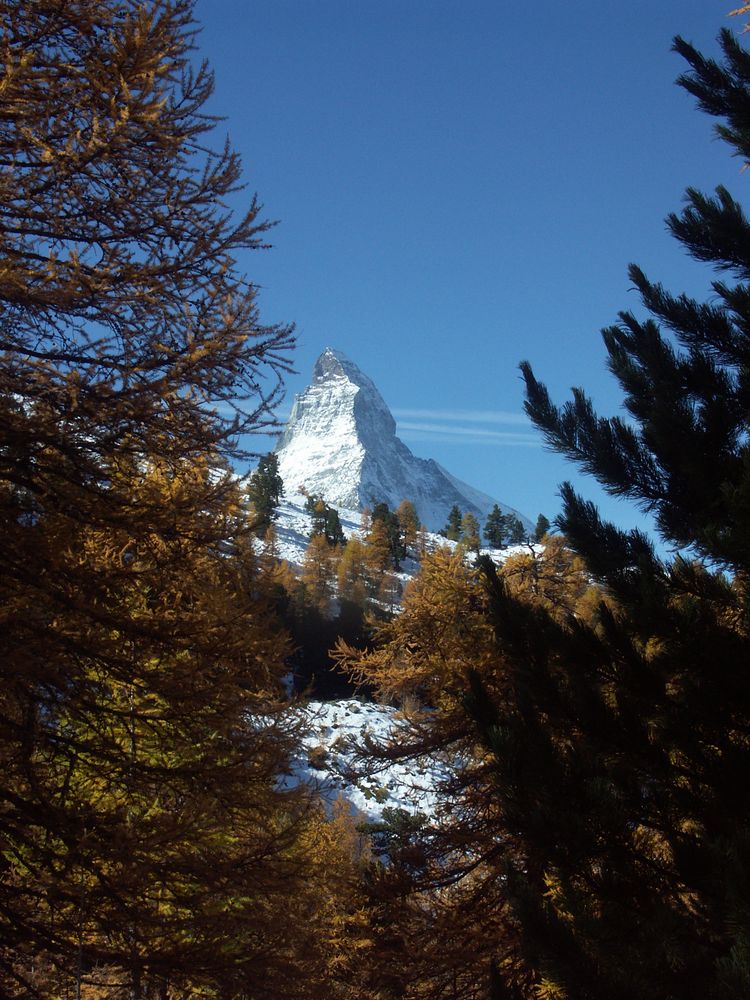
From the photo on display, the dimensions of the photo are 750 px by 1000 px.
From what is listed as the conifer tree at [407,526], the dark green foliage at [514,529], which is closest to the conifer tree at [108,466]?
the conifer tree at [407,526]

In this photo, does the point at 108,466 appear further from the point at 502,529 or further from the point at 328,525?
the point at 502,529

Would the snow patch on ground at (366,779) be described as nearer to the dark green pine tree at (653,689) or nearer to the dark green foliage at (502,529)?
the dark green pine tree at (653,689)

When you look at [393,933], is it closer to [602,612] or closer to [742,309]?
[602,612]

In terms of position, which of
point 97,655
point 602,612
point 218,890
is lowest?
point 218,890

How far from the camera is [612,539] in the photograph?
21.0 feet

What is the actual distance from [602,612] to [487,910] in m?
4.85

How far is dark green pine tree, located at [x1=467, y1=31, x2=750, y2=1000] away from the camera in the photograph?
3.72 m

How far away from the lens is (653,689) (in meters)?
5.24

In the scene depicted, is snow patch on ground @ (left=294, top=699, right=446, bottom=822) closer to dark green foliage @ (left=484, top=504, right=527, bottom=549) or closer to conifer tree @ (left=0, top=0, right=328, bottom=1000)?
conifer tree @ (left=0, top=0, right=328, bottom=1000)

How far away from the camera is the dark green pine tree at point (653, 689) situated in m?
3.72

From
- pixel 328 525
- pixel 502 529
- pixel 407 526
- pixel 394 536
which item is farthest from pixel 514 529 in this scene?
pixel 328 525

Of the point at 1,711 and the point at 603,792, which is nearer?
the point at 603,792

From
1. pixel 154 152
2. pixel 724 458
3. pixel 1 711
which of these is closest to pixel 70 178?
pixel 154 152

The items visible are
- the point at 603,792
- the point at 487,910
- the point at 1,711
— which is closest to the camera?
the point at 603,792
